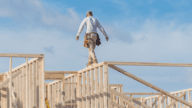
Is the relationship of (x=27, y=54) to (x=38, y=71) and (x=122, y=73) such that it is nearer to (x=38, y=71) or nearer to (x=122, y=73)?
(x=38, y=71)

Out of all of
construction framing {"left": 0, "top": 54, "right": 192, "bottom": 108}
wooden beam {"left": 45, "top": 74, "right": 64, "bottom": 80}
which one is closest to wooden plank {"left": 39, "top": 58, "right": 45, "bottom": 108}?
construction framing {"left": 0, "top": 54, "right": 192, "bottom": 108}

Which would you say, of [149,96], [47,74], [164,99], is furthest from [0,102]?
[149,96]

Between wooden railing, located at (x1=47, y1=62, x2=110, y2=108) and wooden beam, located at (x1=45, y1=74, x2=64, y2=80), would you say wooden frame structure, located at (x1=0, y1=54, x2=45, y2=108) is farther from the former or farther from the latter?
wooden beam, located at (x1=45, y1=74, x2=64, y2=80)

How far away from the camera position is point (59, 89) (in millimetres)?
22141

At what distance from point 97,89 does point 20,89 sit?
11.9 feet

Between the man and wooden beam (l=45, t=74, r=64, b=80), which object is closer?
the man

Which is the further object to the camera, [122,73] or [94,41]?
[94,41]

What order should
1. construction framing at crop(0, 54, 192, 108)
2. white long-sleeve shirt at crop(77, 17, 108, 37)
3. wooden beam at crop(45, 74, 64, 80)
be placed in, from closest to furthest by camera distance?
Answer: 1. construction framing at crop(0, 54, 192, 108)
2. white long-sleeve shirt at crop(77, 17, 108, 37)
3. wooden beam at crop(45, 74, 64, 80)

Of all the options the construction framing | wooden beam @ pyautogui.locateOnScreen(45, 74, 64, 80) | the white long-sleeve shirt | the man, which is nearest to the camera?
the construction framing

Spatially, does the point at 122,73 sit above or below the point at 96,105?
above

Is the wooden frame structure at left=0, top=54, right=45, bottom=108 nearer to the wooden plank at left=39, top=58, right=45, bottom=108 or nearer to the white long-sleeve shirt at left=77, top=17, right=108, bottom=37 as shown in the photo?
the wooden plank at left=39, top=58, right=45, bottom=108

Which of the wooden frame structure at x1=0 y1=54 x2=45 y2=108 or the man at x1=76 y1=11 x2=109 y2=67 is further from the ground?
the man at x1=76 y1=11 x2=109 y2=67

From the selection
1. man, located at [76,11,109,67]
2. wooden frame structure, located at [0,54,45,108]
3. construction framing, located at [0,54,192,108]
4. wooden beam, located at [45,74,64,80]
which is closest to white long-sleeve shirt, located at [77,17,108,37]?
man, located at [76,11,109,67]

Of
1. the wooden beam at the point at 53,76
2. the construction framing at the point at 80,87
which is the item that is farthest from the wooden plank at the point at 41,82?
the wooden beam at the point at 53,76
